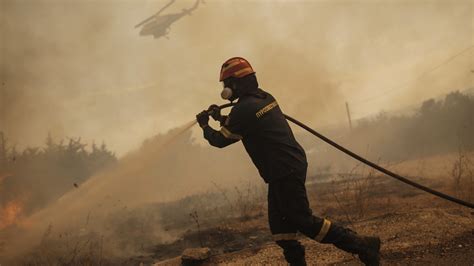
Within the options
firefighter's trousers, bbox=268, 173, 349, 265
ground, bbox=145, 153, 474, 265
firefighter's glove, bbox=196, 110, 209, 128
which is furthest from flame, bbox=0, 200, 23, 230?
firefighter's trousers, bbox=268, 173, 349, 265

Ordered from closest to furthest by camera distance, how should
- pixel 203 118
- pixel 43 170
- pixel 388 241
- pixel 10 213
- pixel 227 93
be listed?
pixel 227 93 → pixel 203 118 → pixel 388 241 → pixel 10 213 → pixel 43 170

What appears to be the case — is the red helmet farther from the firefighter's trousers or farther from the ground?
the ground

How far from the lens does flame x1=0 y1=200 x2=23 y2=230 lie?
1014 cm

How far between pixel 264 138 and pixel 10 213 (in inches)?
420

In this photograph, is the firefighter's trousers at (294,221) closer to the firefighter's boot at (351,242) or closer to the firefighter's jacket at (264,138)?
the firefighter's boot at (351,242)

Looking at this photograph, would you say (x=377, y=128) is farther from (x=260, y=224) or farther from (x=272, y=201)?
(x=272, y=201)

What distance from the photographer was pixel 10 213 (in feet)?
36.0

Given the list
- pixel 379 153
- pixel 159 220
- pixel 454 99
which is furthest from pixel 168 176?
pixel 454 99

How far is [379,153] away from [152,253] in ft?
81.2

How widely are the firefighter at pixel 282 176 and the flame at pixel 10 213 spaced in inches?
362

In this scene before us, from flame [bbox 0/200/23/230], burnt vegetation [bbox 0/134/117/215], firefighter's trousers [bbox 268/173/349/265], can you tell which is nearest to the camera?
firefighter's trousers [bbox 268/173/349/265]

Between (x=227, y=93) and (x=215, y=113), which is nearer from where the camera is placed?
(x=227, y=93)

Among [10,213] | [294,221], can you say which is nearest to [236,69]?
[294,221]

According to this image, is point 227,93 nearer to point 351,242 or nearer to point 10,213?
point 351,242
